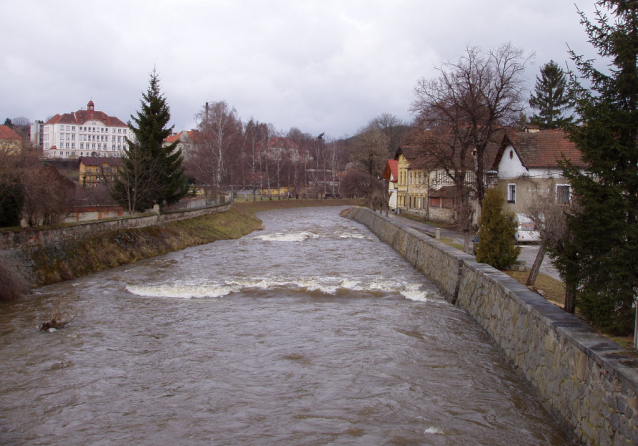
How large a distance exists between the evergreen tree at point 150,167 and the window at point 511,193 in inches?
785

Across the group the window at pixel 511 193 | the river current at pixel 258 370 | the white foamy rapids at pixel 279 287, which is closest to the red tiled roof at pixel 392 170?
the window at pixel 511 193

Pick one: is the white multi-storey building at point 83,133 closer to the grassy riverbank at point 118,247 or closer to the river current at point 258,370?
the grassy riverbank at point 118,247

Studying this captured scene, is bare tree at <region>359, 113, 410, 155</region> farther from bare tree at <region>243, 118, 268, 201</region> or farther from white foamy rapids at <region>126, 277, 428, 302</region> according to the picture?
white foamy rapids at <region>126, 277, 428, 302</region>

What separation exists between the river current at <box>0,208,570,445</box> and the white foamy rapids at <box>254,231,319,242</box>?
598 inches

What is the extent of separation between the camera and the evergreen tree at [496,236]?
16672 millimetres

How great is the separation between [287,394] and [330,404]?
2.64 feet

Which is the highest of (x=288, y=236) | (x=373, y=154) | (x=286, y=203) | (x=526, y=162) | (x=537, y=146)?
(x=373, y=154)

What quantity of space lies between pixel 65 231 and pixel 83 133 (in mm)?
112187

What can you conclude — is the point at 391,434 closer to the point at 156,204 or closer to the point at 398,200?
the point at 156,204

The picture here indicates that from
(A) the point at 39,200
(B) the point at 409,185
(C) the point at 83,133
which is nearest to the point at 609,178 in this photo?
(A) the point at 39,200

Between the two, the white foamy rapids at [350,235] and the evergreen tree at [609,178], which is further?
the white foamy rapids at [350,235]

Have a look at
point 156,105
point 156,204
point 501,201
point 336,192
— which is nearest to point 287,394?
point 501,201

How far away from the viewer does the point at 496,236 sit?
54.8 ft

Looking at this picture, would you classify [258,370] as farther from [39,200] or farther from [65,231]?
[39,200]
